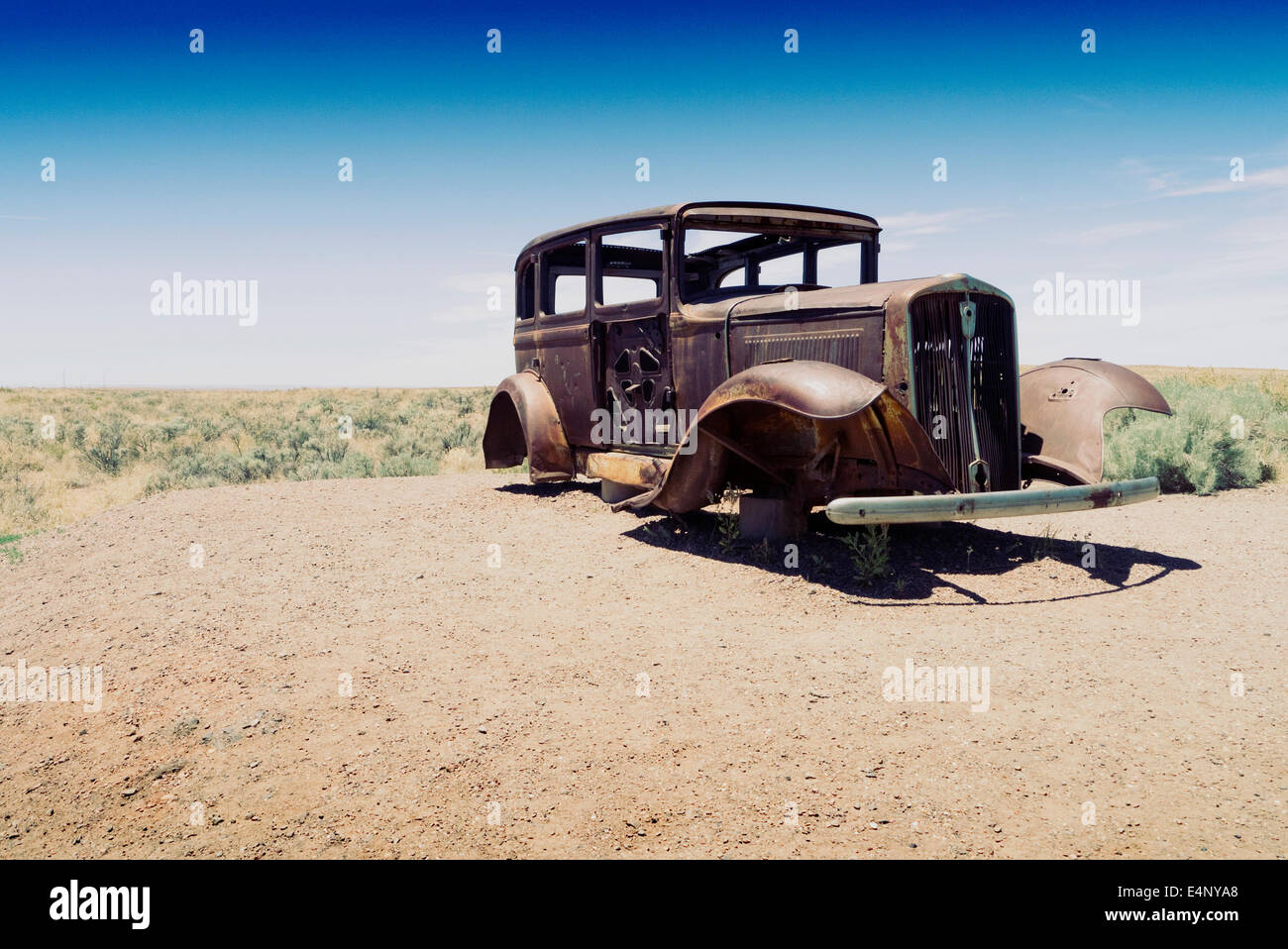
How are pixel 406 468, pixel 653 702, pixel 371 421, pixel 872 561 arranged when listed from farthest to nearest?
1. pixel 371 421
2. pixel 406 468
3. pixel 872 561
4. pixel 653 702

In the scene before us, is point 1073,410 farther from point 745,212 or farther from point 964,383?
point 745,212

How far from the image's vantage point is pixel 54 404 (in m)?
26.4

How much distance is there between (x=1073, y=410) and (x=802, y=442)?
201 centimetres

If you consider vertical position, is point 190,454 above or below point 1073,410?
below

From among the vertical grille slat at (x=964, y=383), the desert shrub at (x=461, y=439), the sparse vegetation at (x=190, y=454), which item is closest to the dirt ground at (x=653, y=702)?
the vertical grille slat at (x=964, y=383)

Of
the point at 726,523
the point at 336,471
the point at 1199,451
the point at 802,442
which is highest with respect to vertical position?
the point at 802,442

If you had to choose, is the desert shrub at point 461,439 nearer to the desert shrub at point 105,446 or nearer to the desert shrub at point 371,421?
the desert shrub at point 371,421

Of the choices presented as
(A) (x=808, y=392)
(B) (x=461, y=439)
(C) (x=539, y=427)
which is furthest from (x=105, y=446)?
(A) (x=808, y=392)

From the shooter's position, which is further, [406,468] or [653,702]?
[406,468]

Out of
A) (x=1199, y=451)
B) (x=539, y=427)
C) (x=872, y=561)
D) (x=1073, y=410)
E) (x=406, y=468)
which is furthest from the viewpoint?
(x=406, y=468)

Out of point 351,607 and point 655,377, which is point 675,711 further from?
point 655,377

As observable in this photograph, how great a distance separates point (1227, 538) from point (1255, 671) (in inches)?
122

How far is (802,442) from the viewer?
5430 millimetres

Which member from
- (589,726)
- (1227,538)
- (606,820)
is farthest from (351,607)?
→ (1227,538)
